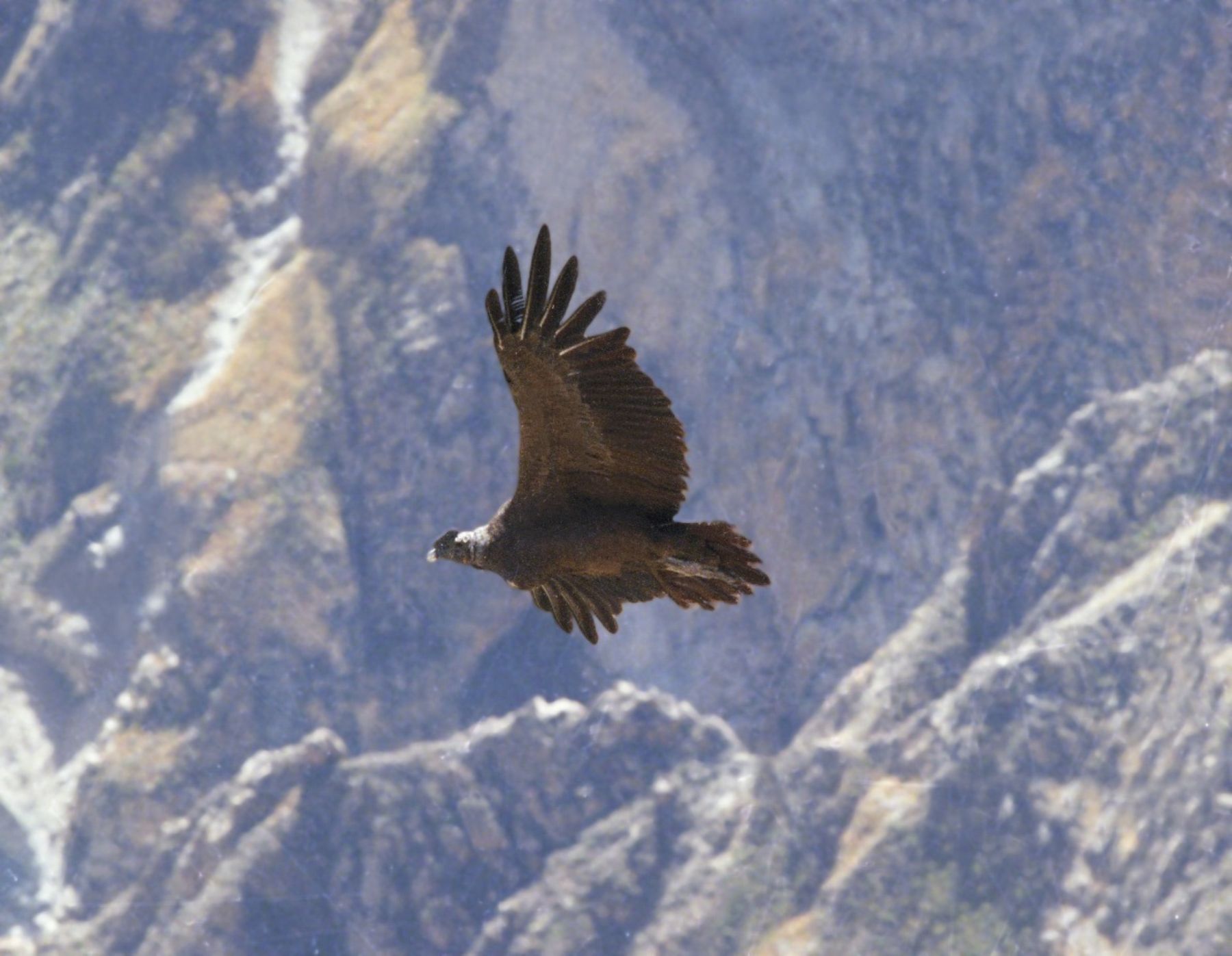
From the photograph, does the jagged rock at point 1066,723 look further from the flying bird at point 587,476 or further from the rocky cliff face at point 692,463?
the flying bird at point 587,476

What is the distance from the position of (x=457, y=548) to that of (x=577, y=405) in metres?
1.83

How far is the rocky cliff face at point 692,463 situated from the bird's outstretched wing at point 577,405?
2003 inches

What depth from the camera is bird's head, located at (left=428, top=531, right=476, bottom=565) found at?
13234 millimetres

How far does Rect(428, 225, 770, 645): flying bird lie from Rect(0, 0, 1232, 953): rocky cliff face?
50.6 m

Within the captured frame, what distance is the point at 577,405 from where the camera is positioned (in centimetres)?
1244

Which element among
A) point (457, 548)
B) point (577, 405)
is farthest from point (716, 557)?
point (457, 548)

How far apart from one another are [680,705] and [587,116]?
27830mm

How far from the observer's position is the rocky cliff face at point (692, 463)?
63.2m

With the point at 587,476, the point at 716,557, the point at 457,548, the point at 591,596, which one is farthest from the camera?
the point at 591,596

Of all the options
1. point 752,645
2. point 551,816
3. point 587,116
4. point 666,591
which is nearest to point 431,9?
point 587,116

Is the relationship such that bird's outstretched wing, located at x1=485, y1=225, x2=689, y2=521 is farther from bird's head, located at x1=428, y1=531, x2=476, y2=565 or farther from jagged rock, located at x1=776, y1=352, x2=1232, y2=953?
jagged rock, located at x1=776, y1=352, x2=1232, y2=953

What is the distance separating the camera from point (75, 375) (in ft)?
239

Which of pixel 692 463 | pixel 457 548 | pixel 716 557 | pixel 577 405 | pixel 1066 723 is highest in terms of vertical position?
pixel 692 463

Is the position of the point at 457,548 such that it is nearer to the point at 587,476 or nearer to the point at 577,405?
the point at 587,476
